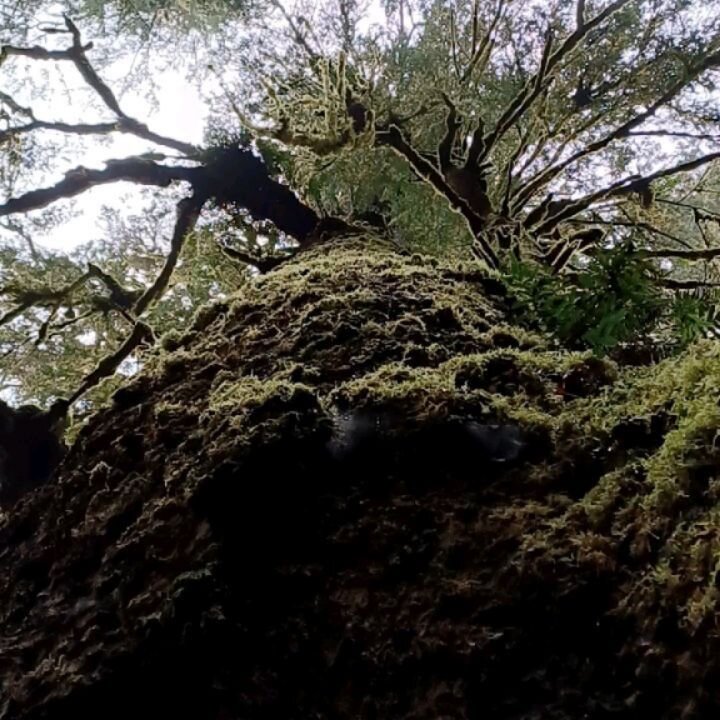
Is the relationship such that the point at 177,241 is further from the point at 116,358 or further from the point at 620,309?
the point at 620,309

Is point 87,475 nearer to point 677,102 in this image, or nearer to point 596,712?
point 596,712

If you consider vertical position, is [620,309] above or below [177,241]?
below

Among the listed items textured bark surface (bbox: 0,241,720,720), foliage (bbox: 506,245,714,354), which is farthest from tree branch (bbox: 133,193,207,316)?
foliage (bbox: 506,245,714,354)

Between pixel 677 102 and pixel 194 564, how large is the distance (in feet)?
16.4

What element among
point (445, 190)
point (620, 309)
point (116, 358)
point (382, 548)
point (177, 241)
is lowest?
point (382, 548)

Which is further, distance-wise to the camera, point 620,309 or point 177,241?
point 177,241

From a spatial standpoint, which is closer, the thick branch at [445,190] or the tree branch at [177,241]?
the thick branch at [445,190]

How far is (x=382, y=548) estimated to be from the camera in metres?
1.22

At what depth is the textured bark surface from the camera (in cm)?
96

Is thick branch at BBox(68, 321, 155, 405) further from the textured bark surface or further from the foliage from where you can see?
the foliage

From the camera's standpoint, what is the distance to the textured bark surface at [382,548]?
0.96 metres

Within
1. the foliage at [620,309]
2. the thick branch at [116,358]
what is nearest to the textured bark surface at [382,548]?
the foliage at [620,309]

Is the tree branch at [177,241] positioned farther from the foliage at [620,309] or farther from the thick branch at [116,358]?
the foliage at [620,309]

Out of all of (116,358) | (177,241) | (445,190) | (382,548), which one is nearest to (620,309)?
(382,548)
